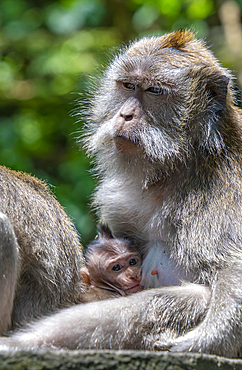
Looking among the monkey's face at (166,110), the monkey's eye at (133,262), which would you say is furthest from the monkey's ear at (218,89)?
the monkey's eye at (133,262)

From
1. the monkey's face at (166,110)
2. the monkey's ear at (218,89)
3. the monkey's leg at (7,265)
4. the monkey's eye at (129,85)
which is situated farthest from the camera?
the monkey's eye at (129,85)

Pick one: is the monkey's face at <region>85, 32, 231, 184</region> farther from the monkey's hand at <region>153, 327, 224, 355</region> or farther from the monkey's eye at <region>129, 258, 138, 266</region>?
the monkey's hand at <region>153, 327, 224, 355</region>

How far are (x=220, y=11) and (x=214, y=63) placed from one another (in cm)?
504

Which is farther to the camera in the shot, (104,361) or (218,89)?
(218,89)

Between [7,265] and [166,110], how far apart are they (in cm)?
169

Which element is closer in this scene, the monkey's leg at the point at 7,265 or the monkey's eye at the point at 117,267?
the monkey's leg at the point at 7,265

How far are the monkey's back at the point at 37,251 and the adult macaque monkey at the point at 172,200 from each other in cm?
14

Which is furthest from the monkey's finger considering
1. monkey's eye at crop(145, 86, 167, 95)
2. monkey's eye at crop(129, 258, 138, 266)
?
monkey's eye at crop(145, 86, 167, 95)

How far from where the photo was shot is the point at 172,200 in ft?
11.4

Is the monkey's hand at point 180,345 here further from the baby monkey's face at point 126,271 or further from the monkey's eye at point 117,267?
the monkey's eye at point 117,267

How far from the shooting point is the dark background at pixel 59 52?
798 centimetres

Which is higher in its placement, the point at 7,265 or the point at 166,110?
the point at 166,110

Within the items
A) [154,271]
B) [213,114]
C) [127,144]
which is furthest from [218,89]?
[154,271]

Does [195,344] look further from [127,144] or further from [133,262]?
[127,144]
